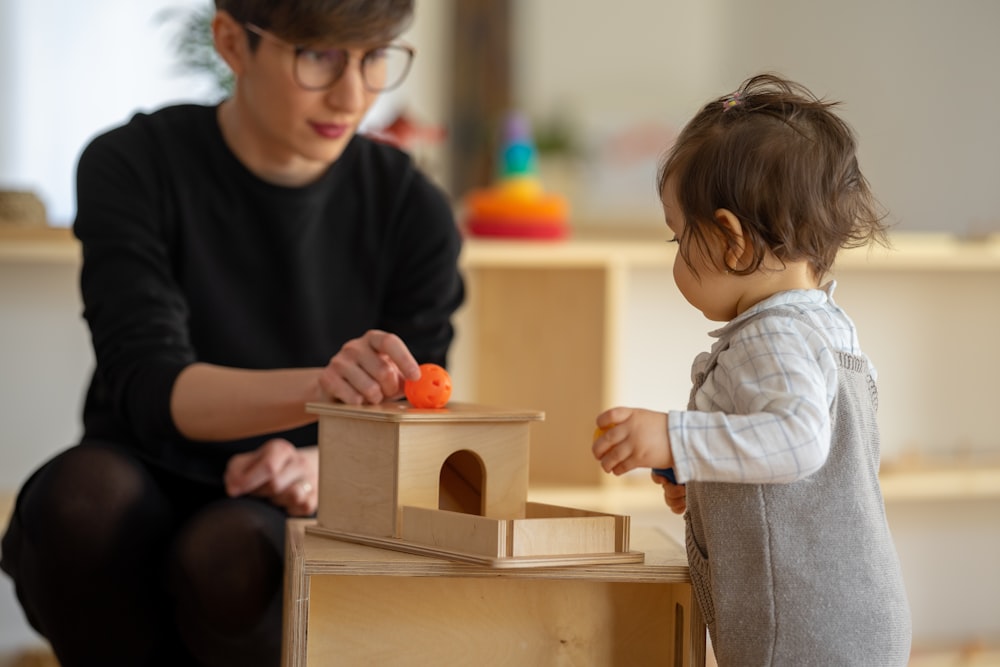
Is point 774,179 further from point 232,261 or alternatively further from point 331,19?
point 232,261

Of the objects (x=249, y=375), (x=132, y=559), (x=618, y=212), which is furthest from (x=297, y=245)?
(x=618, y=212)

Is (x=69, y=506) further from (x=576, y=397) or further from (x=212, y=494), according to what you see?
(x=576, y=397)

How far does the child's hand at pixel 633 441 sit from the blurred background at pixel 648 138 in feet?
3.74

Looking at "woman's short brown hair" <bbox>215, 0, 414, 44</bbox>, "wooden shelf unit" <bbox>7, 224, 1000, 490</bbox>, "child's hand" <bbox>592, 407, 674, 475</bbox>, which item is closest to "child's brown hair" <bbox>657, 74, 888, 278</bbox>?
"child's hand" <bbox>592, 407, 674, 475</bbox>

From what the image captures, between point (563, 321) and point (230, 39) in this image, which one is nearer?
point (230, 39)

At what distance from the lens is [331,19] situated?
135 cm

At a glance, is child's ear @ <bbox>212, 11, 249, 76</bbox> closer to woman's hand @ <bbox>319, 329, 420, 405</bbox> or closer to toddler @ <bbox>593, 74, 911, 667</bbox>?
woman's hand @ <bbox>319, 329, 420, 405</bbox>

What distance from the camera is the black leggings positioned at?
1.27 metres

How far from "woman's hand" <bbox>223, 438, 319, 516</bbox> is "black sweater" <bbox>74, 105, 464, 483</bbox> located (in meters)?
0.08

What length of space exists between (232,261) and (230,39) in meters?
0.27

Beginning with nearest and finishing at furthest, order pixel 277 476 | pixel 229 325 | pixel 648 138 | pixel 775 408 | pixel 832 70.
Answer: pixel 775 408, pixel 277 476, pixel 229 325, pixel 832 70, pixel 648 138

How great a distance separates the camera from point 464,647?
1.12 meters

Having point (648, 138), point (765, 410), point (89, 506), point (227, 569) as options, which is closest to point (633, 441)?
point (765, 410)

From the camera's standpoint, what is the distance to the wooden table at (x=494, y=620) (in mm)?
1103
